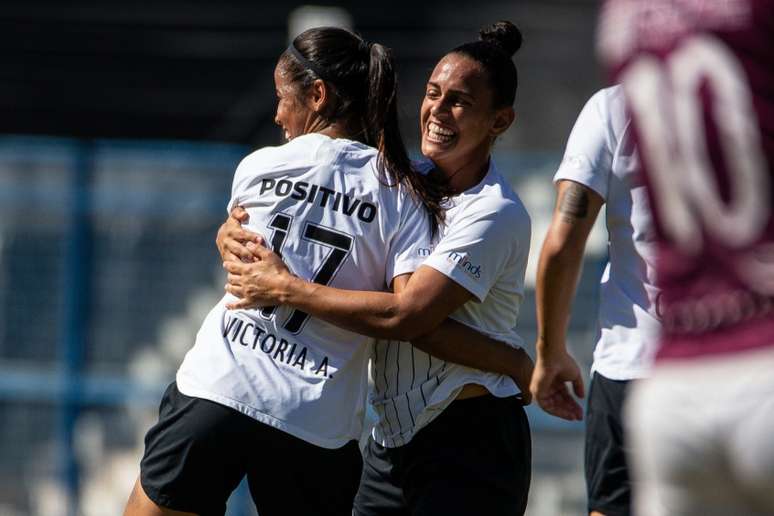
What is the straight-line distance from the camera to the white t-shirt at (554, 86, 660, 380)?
3.65 metres

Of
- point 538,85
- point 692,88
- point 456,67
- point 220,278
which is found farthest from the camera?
point 538,85

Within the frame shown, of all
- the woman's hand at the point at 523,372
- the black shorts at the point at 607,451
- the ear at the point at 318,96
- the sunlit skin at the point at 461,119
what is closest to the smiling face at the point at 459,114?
the sunlit skin at the point at 461,119

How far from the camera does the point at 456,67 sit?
141 inches

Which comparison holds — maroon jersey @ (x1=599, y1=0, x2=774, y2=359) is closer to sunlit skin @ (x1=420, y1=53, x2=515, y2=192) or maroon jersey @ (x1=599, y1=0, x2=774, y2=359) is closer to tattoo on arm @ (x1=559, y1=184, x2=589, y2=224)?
sunlit skin @ (x1=420, y1=53, x2=515, y2=192)

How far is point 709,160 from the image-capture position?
2.21 meters

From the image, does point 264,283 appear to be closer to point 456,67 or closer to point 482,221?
point 482,221

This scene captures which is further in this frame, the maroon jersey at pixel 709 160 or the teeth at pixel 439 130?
the teeth at pixel 439 130

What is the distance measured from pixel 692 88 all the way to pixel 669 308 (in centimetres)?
38

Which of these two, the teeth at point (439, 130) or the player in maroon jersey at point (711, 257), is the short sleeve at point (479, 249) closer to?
the teeth at point (439, 130)

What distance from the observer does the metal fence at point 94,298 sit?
7.11 m

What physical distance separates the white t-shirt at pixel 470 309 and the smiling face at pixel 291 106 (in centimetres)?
38

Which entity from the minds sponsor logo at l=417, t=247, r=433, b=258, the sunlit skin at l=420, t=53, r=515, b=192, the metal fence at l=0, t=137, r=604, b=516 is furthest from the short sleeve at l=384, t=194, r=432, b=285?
the metal fence at l=0, t=137, r=604, b=516

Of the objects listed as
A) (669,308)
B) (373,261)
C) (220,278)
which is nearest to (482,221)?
(373,261)

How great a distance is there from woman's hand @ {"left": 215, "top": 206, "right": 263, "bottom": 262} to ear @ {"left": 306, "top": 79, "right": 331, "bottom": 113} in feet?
1.06
